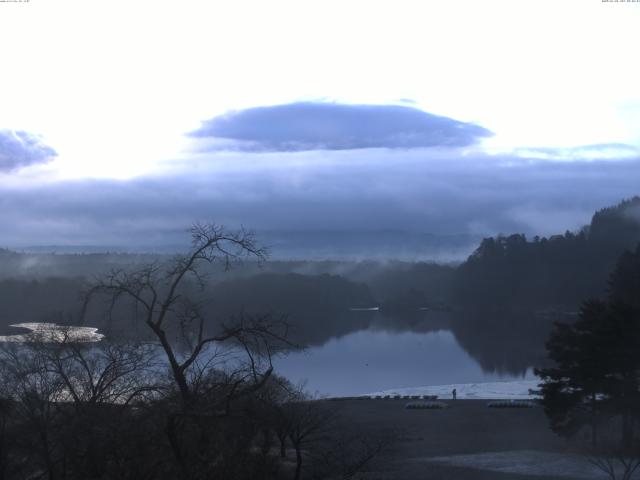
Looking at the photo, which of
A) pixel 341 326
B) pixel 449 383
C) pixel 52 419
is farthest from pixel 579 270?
pixel 52 419

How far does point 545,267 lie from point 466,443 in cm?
6003

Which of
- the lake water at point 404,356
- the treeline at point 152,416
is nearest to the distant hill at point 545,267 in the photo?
the lake water at point 404,356

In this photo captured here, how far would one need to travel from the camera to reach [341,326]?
188ft

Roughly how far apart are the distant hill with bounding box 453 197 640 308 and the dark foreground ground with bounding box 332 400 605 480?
1870 inches

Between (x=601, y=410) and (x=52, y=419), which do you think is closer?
(x=52, y=419)

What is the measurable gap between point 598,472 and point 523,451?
11.4ft

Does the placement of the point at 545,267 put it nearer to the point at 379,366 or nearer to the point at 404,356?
the point at 404,356

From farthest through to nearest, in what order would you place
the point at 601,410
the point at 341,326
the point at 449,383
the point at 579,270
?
the point at 579,270 < the point at 341,326 < the point at 449,383 < the point at 601,410

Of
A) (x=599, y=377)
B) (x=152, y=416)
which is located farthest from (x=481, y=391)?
(x=152, y=416)

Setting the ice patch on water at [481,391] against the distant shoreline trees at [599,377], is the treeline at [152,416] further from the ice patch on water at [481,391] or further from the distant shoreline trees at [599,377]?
the ice patch on water at [481,391]

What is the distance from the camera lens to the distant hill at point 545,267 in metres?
73.6

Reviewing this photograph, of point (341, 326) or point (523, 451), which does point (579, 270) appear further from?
point (523, 451)

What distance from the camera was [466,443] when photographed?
20.5m

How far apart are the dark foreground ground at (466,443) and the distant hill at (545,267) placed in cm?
4749
